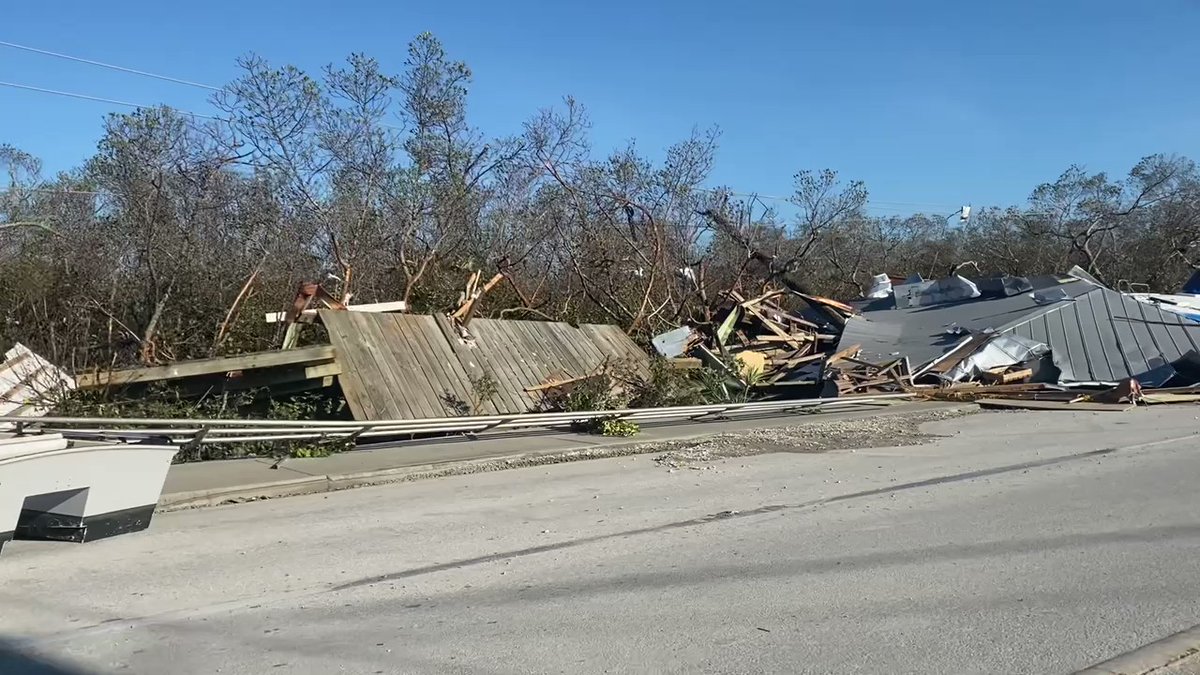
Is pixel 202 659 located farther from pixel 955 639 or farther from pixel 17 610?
pixel 955 639

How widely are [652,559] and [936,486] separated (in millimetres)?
4444

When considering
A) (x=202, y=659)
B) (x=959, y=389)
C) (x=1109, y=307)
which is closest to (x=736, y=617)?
(x=202, y=659)

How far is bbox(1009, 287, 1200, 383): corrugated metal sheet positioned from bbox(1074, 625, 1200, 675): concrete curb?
1869 cm

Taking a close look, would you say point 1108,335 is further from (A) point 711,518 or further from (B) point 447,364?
(A) point 711,518

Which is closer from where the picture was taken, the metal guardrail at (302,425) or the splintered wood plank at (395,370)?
the metal guardrail at (302,425)

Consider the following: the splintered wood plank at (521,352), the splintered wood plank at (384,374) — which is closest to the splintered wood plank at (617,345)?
the splintered wood plank at (521,352)

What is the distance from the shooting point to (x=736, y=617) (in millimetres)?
5332

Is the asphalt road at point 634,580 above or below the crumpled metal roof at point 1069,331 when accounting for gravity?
below

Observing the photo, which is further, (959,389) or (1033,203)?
(1033,203)

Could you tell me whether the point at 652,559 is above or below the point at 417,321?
below

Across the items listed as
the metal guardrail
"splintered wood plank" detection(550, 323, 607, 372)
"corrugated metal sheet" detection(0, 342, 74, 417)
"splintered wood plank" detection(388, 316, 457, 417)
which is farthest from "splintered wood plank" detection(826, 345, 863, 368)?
"corrugated metal sheet" detection(0, 342, 74, 417)

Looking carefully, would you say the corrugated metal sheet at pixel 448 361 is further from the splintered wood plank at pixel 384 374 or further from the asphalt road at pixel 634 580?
the asphalt road at pixel 634 580

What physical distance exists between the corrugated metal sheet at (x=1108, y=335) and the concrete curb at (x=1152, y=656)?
18688 millimetres

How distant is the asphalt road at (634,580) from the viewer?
4750 mm
